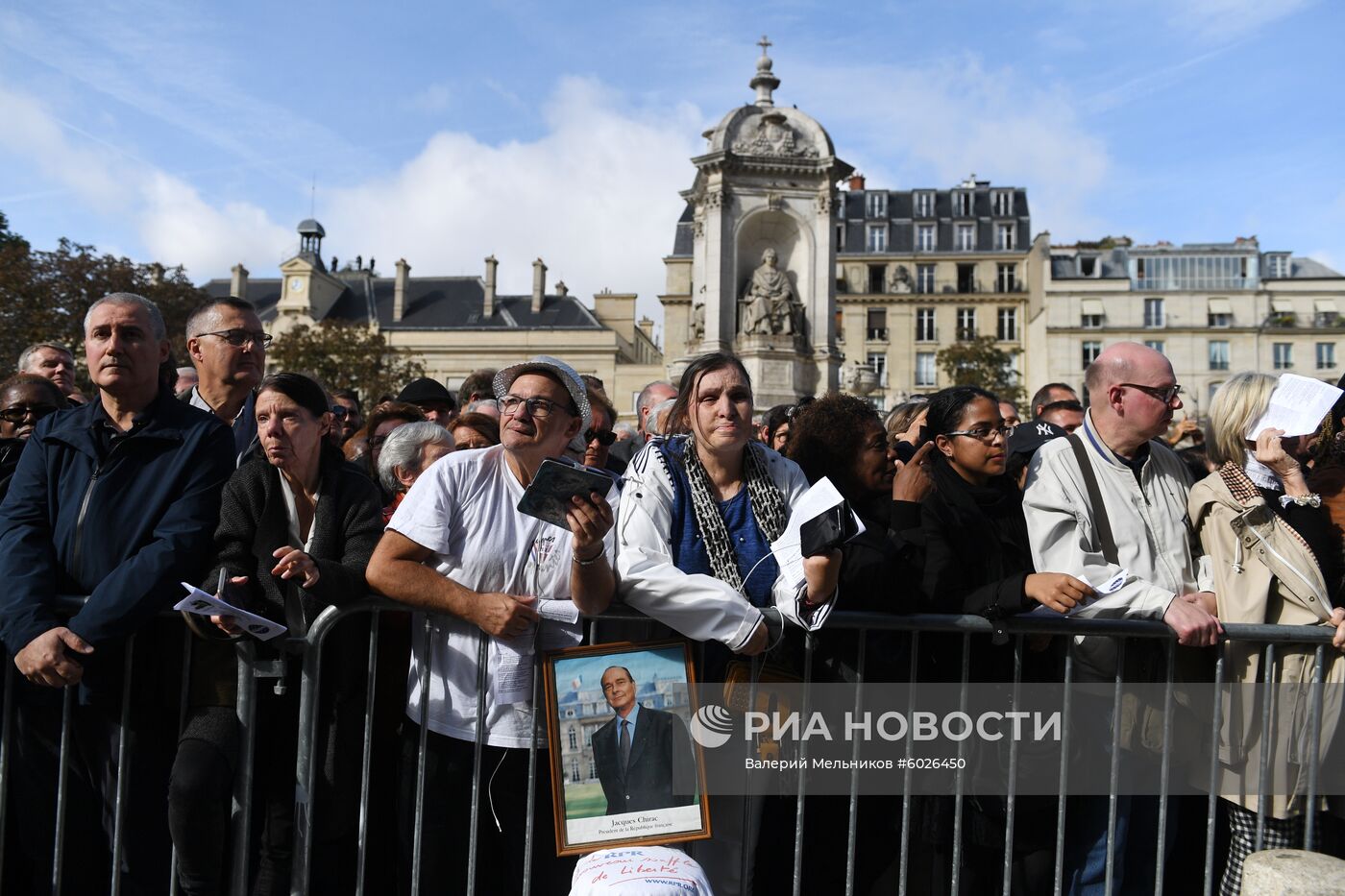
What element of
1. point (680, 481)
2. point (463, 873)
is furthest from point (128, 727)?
point (680, 481)

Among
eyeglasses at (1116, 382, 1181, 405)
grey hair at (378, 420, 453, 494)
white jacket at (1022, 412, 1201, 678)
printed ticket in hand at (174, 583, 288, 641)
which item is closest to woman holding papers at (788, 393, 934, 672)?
white jacket at (1022, 412, 1201, 678)

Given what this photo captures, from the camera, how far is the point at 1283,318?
59281mm

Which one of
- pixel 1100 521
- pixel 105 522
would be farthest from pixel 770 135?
pixel 105 522

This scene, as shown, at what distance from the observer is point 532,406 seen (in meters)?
3.55

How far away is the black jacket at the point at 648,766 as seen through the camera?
3367 mm

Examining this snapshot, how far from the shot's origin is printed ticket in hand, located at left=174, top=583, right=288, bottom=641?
3109 millimetres

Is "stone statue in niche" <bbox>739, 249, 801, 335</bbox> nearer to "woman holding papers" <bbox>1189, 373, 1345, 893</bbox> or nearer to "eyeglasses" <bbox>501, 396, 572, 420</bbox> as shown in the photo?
"woman holding papers" <bbox>1189, 373, 1345, 893</bbox>

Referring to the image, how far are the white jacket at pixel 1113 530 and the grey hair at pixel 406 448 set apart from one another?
2.53m

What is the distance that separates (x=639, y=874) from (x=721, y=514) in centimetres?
123

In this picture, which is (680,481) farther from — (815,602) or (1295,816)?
(1295,816)

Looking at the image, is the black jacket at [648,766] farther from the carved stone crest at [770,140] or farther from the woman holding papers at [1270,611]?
the carved stone crest at [770,140]

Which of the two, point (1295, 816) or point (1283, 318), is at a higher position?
point (1283, 318)

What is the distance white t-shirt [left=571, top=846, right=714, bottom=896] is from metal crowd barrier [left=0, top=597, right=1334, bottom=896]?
33 cm

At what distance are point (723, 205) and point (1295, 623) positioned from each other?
18942mm
